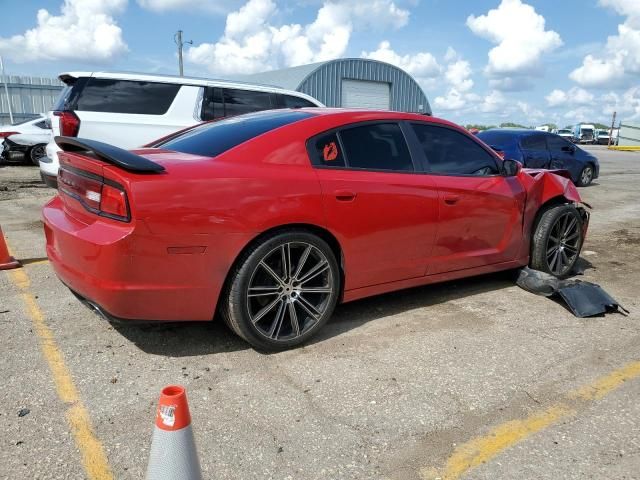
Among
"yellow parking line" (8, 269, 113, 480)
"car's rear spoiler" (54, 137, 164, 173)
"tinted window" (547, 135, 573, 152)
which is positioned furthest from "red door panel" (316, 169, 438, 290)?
"tinted window" (547, 135, 573, 152)

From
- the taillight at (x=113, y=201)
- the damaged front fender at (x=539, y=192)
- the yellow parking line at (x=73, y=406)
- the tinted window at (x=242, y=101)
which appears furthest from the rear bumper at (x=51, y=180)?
the damaged front fender at (x=539, y=192)

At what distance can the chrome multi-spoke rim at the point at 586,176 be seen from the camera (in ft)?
43.7

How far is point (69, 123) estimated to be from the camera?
670 cm

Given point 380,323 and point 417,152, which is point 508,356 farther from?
point 417,152

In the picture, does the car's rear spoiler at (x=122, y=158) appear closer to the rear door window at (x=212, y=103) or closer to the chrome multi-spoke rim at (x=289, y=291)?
the chrome multi-spoke rim at (x=289, y=291)

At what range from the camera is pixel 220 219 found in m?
2.92

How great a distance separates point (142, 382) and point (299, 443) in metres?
1.00

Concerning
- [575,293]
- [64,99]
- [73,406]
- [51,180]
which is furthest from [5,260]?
[575,293]

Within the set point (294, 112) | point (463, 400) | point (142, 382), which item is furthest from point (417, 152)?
point (142, 382)

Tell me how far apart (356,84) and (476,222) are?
28.6m

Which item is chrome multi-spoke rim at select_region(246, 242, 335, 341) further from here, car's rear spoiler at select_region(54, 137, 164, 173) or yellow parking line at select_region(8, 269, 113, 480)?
yellow parking line at select_region(8, 269, 113, 480)

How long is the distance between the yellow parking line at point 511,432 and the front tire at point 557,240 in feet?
5.73

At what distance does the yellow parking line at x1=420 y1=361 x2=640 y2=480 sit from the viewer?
2275mm

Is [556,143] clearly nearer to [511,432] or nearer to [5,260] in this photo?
[511,432]
